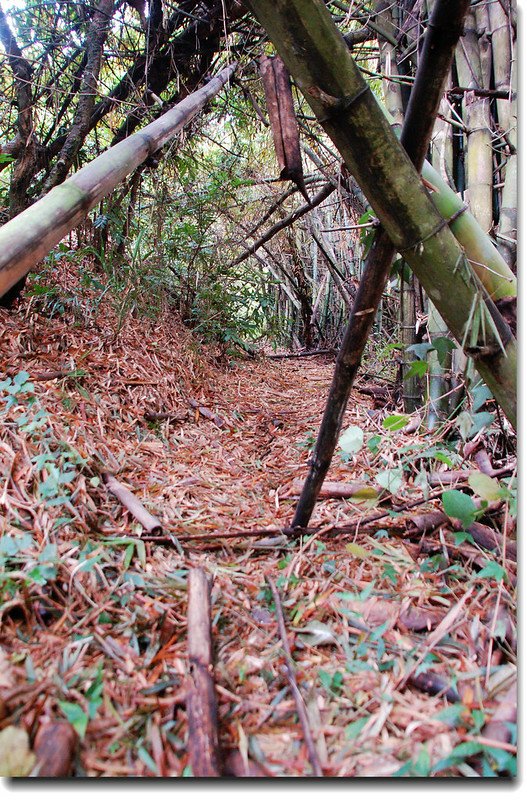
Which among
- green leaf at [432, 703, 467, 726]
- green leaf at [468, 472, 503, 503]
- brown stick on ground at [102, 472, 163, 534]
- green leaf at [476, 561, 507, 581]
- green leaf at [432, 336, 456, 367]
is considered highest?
green leaf at [432, 336, 456, 367]

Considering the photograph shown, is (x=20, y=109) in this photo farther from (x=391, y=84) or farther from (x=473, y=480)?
(x=473, y=480)

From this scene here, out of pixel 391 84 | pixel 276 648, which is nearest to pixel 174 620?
pixel 276 648

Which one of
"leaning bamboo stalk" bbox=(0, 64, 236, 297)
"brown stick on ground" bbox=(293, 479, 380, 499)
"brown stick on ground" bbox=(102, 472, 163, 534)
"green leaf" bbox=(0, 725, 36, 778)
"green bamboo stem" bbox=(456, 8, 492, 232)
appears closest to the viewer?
"green leaf" bbox=(0, 725, 36, 778)

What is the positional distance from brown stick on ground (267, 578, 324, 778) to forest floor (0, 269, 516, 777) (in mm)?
16

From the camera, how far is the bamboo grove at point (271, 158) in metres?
0.83

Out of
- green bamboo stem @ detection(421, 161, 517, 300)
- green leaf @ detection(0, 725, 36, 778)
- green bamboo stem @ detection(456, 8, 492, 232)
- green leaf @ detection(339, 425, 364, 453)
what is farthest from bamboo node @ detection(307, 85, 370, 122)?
green bamboo stem @ detection(456, 8, 492, 232)

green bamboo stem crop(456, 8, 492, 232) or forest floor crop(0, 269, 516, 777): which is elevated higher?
green bamboo stem crop(456, 8, 492, 232)

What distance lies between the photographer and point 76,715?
0.73 metres

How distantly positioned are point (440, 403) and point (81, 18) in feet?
9.12

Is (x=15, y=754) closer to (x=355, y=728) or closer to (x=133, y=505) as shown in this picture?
(x=355, y=728)

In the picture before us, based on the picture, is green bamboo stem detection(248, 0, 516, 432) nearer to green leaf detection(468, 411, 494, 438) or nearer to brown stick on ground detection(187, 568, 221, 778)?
green leaf detection(468, 411, 494, 438)

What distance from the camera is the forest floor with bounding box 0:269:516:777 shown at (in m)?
0.74

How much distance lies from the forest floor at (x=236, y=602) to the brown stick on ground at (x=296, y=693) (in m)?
0.02

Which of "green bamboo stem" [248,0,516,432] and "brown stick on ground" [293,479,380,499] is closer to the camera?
"green bamboo stem" [248,0,516,432]
